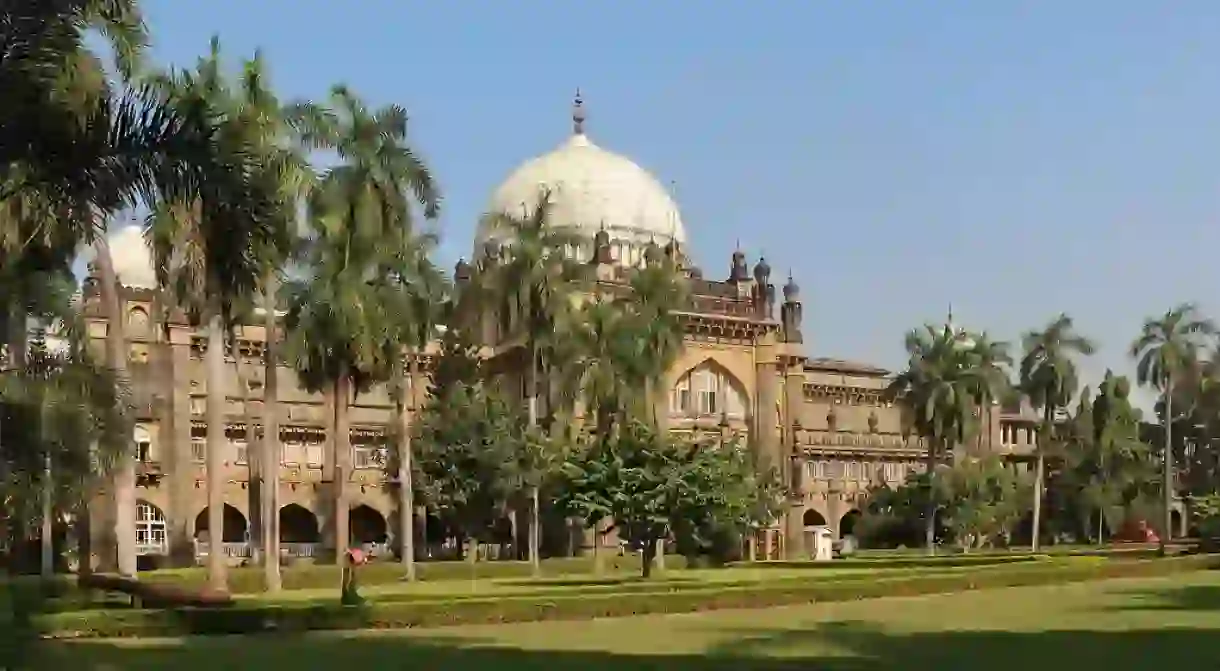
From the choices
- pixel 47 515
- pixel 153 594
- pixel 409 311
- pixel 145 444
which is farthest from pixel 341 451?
pixel 145 444

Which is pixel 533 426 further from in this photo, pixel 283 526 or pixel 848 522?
pixel 848 522

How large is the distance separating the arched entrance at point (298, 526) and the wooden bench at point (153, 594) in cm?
2891

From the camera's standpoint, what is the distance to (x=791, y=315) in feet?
226

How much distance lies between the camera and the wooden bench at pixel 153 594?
2433 centimetres

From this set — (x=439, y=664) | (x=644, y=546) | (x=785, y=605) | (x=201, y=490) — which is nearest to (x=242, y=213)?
(x=439, y=664)

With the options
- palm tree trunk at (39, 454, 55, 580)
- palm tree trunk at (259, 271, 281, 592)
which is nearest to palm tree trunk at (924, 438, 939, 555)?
palm tree trunk at (259, 271, 281, 592)

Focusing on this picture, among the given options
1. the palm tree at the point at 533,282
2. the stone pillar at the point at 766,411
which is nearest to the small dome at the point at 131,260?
the palm tree at the point at 533,282

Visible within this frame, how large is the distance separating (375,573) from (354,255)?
842 centimetres

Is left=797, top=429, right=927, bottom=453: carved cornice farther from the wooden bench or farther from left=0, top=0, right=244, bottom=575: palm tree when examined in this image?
left=0, top=0, right=244, bottom=575: palm tree

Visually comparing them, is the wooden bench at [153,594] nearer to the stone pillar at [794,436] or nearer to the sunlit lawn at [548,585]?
the sunlit lawn at [548,585]

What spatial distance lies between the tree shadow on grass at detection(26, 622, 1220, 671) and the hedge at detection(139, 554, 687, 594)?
1297 cm

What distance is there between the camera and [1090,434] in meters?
67.6

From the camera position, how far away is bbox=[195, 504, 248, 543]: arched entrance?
53.7 meters

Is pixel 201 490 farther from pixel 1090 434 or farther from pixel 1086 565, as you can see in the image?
pixel 1090 434
